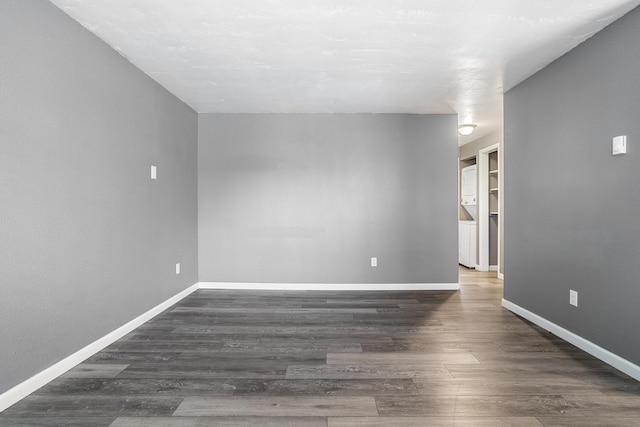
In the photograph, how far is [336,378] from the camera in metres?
2.13

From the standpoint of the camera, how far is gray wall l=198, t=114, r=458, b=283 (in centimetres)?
455

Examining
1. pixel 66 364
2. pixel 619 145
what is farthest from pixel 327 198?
pixel 66 364

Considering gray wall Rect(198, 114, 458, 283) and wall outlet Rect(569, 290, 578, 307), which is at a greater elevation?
gray wall Rect(198, 114, 458, 283)

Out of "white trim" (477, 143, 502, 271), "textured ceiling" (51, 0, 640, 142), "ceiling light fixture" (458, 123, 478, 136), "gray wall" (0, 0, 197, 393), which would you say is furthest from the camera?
"white trim" (477, 143, 502, 271)

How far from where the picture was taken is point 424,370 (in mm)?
2246

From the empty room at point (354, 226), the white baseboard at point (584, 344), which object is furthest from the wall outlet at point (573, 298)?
the white baseboard at point (584, 344)

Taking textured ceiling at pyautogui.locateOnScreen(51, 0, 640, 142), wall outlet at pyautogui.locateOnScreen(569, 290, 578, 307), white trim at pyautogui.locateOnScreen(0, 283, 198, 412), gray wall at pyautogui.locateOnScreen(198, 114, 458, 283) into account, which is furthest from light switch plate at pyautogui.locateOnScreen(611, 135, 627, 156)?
white trim at pyautogui.locateOnScreen(0, 283, 198, 412)

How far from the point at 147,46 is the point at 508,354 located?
382 cm

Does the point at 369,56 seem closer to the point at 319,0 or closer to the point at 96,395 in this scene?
the point at 319,0

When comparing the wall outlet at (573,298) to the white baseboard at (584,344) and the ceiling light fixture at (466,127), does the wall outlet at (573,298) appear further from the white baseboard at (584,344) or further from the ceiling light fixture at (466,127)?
the ceiling light fixture at (466,127)

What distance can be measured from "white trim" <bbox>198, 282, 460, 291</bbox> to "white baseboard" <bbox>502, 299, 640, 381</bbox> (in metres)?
1.11

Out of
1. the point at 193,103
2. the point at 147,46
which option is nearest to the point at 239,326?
the point at 147,46

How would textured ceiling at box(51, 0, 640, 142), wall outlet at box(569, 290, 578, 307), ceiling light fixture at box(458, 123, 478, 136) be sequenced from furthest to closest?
ceiling light fixture at box(458, 123, 478, 136)
wall outlet at box(569, 290, 578, 307)
textured ceiling at box(51, 0, 640, 142)

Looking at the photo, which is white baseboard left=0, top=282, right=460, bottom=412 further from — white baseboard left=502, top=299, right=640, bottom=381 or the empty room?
white baseboard left=502, top=299, right=640, bottom=381
